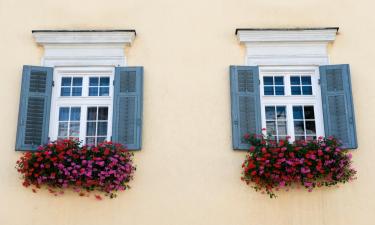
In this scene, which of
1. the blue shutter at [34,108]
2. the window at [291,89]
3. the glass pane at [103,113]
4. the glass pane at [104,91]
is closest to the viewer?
the blue shutter at [34,108]

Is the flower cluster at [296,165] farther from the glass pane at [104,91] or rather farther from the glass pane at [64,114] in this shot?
the glass pane at [64,114]

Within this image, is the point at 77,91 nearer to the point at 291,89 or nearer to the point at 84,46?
the point at 84,46

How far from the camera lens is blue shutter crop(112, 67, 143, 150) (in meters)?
7.34

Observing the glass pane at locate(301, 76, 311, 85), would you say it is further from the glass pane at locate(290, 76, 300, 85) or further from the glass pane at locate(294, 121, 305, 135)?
the glass pane at locate(294, 121, 305, 135)

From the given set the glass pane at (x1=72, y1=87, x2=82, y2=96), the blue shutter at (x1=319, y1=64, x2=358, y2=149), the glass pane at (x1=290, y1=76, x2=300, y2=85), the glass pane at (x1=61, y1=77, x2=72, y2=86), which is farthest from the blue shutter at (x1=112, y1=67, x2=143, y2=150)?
the blue shutter at (x1=319, y1=64, x2=358, y2=149)

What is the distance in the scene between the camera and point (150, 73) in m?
7.78

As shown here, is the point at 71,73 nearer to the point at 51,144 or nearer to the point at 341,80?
the point at 51,144

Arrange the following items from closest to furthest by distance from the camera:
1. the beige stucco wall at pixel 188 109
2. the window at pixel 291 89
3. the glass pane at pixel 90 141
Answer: the beige stucco wall at pixel 188 109
the window at pixel 291 89
the glass pane at pixel 90 141

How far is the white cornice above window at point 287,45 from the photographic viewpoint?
309 inches

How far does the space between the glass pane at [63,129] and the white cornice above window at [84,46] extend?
0.83 meters

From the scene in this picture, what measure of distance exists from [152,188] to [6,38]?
9.78 ft

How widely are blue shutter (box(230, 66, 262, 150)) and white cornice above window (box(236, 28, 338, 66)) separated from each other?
0.26 meters

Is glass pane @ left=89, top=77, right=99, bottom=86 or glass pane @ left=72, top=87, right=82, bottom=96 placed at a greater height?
glass pane @ left=89, top=77, right=99, bottom=86

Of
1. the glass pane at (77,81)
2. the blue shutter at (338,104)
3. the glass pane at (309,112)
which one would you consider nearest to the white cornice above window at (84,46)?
the glass pane at (77,81)
